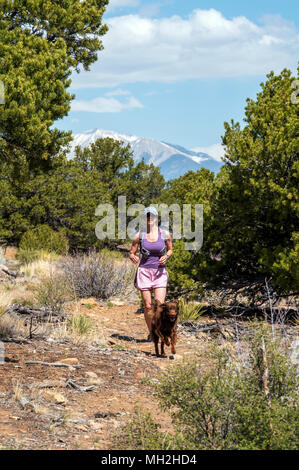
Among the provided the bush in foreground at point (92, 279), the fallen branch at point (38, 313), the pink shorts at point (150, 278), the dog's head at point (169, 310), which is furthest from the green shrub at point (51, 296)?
the dog's head at point (169, 310)

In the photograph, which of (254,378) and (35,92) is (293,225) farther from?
(254,378)

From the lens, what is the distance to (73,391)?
17.0 feet

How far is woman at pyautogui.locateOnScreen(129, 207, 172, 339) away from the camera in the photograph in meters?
7.12

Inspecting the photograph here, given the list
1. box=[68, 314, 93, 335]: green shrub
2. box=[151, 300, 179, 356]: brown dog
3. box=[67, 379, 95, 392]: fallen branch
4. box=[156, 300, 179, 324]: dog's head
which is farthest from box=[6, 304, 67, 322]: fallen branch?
box=[67, 379, 95, 392]: fallen branch

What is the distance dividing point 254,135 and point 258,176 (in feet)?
3.31

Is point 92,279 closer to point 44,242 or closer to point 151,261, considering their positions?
point 151,261

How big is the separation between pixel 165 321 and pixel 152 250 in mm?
959

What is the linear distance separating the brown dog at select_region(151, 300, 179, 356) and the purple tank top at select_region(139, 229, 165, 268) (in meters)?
0.58

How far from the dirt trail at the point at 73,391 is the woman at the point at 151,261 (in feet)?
2.50

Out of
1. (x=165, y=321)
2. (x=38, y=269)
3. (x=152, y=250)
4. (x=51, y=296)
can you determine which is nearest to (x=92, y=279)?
(x=51, y=296)


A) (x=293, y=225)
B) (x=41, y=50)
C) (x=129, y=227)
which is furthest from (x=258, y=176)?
(x=129, y=227)

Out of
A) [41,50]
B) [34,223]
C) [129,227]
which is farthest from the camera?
[129,227]

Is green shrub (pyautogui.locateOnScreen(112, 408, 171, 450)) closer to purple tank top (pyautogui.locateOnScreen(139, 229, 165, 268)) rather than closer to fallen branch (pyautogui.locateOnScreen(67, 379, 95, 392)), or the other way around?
fallen branch (pyautogui.locateOnScreen(67, 379, 95, 392))

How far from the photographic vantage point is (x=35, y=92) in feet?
21.7
